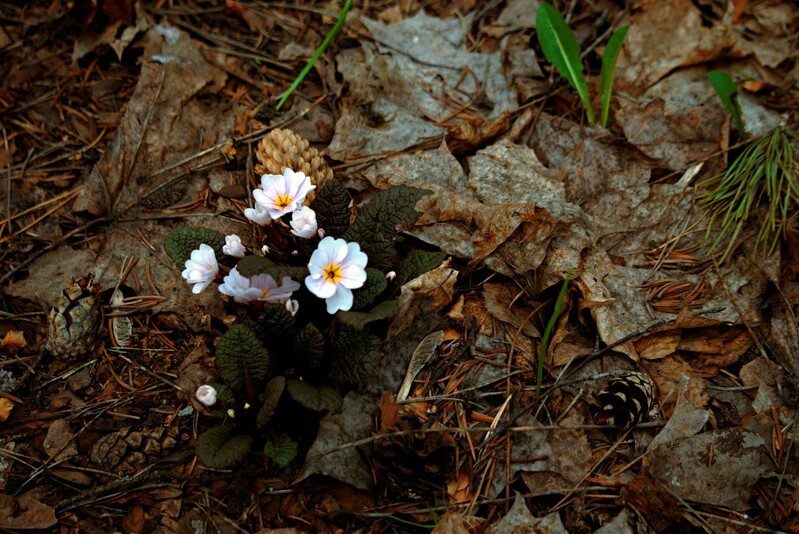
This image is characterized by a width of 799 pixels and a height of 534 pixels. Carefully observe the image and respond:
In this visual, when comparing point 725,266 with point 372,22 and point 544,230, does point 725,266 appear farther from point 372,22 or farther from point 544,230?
point 372,22

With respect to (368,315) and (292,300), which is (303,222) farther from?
(368,315)

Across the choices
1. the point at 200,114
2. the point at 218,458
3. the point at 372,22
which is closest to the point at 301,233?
the point at 218,458

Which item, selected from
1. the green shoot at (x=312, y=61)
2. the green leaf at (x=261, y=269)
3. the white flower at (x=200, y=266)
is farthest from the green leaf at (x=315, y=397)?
the green shoot at (x=312, y=61)

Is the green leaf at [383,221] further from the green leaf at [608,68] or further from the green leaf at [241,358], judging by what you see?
the green leaf at [608,68]

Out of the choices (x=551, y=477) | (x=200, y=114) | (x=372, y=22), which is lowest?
(x=551, y=477)

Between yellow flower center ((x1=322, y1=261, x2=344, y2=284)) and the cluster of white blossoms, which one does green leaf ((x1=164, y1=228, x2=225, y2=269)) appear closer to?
the cluster of white blossoms

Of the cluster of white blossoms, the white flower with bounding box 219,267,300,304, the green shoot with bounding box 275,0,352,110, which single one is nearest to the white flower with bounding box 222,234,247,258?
the cluster of white blossoms
